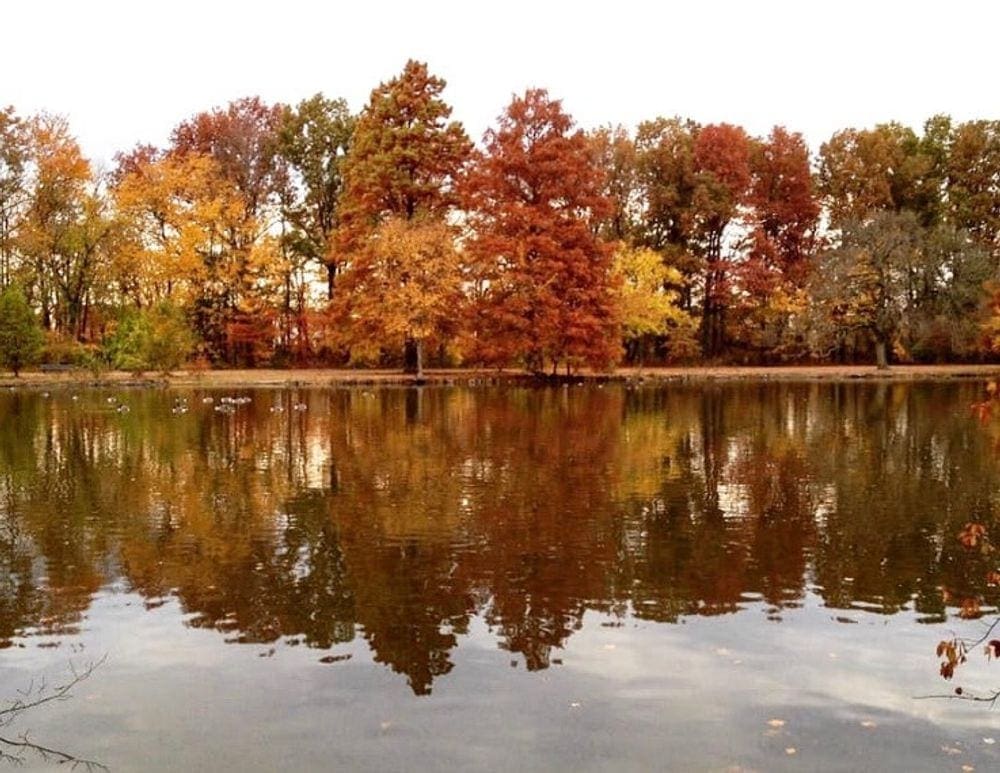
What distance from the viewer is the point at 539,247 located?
49656 millimetres

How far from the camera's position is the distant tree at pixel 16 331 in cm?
4803

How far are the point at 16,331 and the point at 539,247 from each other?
25232mm

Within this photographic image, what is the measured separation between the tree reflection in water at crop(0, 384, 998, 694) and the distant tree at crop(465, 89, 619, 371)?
20.7m

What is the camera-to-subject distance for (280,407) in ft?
118

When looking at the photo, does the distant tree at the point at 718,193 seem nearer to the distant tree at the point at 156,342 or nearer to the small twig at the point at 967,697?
the distant tree at the point at 156,342

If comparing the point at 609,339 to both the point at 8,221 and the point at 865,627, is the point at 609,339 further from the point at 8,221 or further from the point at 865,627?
the point at 865,627

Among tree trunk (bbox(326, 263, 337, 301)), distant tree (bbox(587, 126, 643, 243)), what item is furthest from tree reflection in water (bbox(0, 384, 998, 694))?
distant tree (bbox(587, 126, 643, 243))

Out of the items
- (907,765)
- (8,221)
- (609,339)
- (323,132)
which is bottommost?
(907,765)

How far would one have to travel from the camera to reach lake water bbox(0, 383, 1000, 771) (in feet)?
24.2

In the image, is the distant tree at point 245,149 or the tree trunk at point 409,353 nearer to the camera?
the tree trunk at point 409,353

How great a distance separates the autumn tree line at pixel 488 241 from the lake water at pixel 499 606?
2833cm

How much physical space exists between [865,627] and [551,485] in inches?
341

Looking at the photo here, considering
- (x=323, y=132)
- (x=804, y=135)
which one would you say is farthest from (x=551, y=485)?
(x=804, y=135)

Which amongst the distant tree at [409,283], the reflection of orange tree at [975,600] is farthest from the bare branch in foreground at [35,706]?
the distant tree at [409,283]
